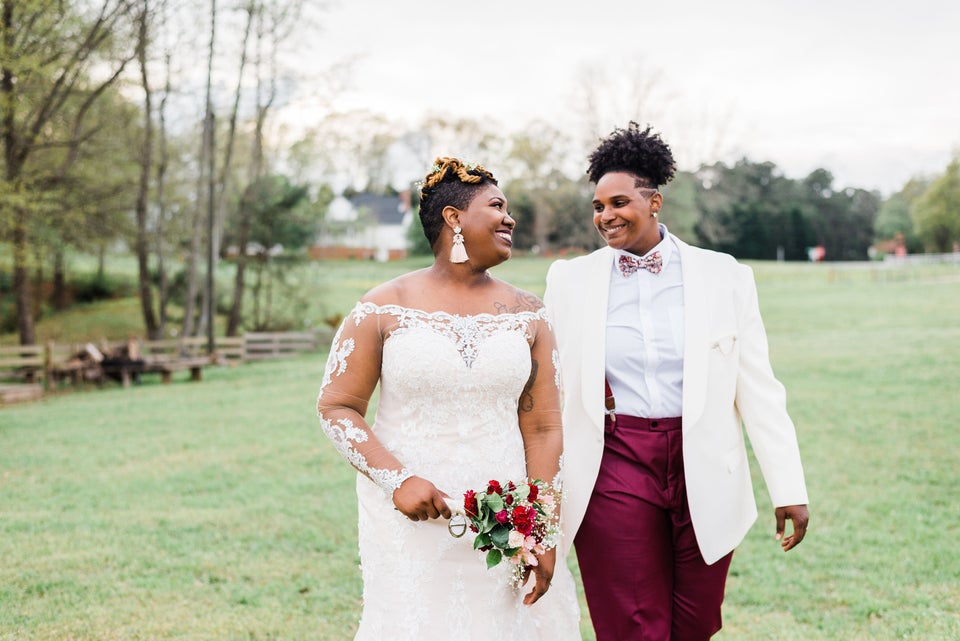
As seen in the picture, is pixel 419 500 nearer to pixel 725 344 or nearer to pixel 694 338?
pixel 694 338

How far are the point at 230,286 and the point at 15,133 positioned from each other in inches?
537

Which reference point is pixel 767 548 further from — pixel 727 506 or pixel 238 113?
pixel 238 113

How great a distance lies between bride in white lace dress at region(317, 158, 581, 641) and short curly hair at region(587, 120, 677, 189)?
658 mm

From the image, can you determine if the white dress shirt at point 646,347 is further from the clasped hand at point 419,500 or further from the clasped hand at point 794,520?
the clasped hand at point 419,500

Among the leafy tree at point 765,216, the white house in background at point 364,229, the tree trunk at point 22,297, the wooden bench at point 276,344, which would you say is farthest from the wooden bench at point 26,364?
the leafy tree at point 765,216

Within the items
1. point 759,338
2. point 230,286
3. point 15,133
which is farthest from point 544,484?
point 230,286

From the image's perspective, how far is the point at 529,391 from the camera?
3328 mm

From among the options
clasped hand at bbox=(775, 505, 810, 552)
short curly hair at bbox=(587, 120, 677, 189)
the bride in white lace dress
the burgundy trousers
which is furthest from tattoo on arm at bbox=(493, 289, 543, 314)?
clasped hand at bbox=(775, 505, 810, 552)

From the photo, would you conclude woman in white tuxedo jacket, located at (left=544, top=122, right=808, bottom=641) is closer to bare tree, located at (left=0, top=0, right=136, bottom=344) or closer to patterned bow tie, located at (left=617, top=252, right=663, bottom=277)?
patterned bow tie, located at (left=617, top=252, right=663, bottom=277)

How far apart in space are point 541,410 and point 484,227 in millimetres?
749

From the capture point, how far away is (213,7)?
2500cm

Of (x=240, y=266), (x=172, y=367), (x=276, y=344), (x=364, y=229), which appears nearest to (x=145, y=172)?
(x=240, y=266)

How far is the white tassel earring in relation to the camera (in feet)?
10.5

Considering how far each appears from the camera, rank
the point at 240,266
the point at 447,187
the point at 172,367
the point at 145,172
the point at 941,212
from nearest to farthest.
Result: the point at 447,187, the point at 172,367, the point at 145,172, the point at 240,266, the point at 941,212
